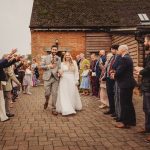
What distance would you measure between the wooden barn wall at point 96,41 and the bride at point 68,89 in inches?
477

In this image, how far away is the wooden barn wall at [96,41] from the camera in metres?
21.5

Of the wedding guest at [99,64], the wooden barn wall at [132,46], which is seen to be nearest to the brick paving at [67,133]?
the wedding guest at [99,64]

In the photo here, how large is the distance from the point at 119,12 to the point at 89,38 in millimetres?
3446

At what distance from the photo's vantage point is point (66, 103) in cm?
909

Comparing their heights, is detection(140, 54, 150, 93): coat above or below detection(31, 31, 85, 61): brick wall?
below

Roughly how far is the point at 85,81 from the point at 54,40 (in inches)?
304

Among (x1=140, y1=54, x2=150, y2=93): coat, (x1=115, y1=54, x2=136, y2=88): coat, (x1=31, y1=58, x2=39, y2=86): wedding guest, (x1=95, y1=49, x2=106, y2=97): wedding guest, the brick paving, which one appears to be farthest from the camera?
(x1=31, y1=58, x2=39, y2=86): wedding guest

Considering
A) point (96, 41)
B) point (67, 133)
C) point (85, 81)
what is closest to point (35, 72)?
point (96, 41)

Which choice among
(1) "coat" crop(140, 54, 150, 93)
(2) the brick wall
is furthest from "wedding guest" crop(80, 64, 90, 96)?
(1) "coat" crop(140, 54, 150, 93)

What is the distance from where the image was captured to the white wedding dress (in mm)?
9086

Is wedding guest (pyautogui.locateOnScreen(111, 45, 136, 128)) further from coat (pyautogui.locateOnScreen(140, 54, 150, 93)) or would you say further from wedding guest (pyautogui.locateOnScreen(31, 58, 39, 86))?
wedding guest (pyautogui.locateOnScreen(31, 58, 39, 86))

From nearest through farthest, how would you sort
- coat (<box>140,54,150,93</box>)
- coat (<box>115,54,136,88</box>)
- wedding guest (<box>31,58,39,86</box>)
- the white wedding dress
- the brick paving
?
1. the brick paving
2. coat (<box>140,54,150,93</box>)
3. coat (<box>115,54,136,88</box>)
4. the white wedding dress
5. wedding guest (<box>31,58,39,86</box>)

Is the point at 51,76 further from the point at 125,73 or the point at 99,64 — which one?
the point at 99,64

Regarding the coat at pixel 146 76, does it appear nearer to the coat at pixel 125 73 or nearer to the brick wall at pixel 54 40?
the coat at pixel 125 73
